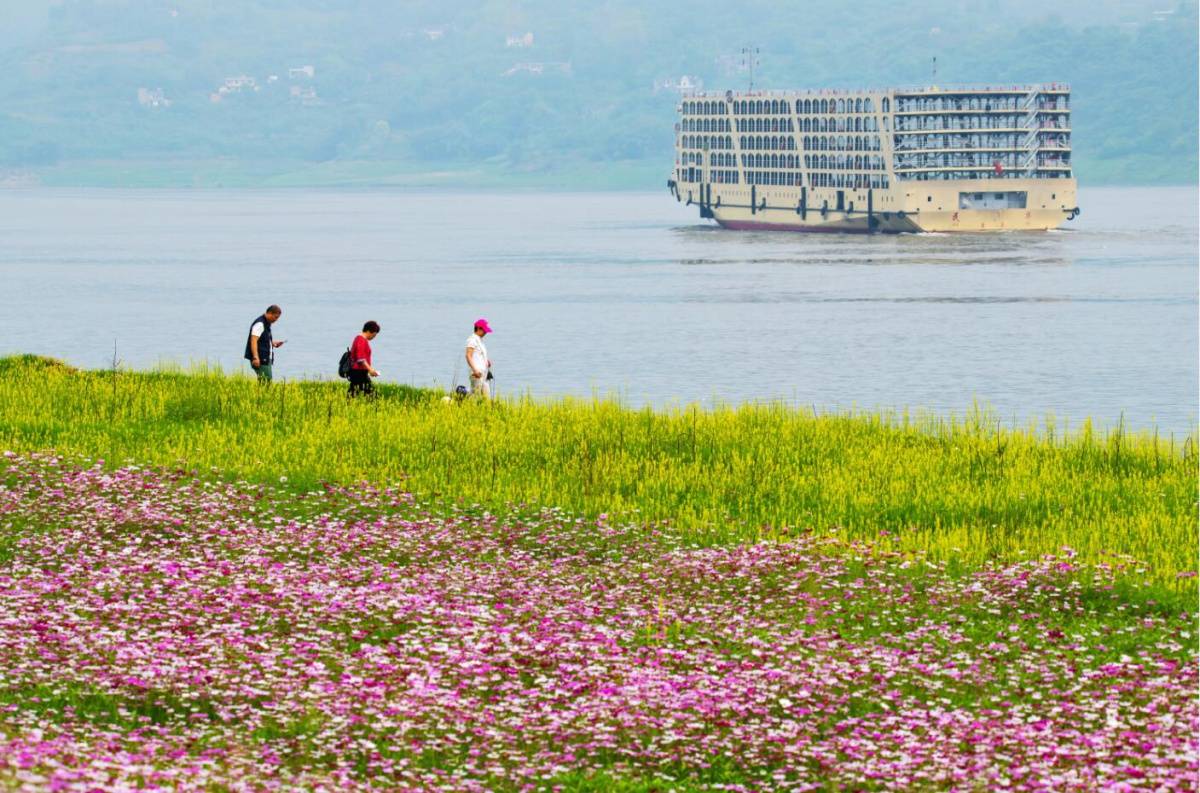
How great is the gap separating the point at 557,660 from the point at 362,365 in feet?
59.6

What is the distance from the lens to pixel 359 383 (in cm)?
3562

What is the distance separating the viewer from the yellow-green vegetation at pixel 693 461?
2367 cm

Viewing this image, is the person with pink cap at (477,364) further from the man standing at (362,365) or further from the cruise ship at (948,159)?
the cruise ship at (948,159)

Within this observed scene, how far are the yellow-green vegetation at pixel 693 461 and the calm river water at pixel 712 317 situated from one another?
2578cm

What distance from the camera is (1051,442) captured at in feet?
100

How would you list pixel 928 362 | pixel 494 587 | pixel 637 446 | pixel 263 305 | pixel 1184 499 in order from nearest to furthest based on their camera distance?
pixel 494 587, pixel 1184 499, pixel 637 446, pixel 928 362, pixel 263 305

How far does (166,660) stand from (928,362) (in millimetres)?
68893

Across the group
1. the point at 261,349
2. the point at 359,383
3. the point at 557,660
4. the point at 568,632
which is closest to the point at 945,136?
the point at 261,349

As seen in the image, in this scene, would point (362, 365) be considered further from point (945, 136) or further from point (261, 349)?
point (945, 136)

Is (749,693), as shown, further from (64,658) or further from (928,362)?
(928,362)

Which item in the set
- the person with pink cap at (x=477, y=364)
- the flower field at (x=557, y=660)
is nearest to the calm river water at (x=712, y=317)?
the person with pink cap at (x=477, y=364)

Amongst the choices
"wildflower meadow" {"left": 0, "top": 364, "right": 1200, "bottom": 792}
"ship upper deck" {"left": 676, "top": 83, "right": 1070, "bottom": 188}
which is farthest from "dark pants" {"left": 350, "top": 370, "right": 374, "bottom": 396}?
"ship upper deck" {"left": 676, "top": 83, "right": 1070, "bottom": 188}

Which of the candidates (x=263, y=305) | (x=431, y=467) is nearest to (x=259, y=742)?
(x=431, y=467)

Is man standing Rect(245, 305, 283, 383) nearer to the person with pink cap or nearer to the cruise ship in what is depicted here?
the person with pink cap
